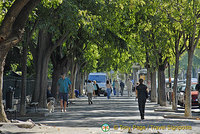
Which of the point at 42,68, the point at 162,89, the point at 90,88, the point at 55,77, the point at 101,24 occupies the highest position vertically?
the point at 101,24

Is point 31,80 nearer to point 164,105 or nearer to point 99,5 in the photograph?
point 164,105

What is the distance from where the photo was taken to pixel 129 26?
25031 mm

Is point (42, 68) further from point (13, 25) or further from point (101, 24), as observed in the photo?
point (13, 25)

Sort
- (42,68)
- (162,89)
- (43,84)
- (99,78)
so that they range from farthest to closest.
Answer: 1. (99,78)
2. (162,89)
3. (42,68)
4. (43,84)

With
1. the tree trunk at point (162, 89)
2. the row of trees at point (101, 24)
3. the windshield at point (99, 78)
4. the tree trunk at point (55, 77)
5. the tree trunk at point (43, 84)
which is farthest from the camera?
the windshield at point (99, 78)

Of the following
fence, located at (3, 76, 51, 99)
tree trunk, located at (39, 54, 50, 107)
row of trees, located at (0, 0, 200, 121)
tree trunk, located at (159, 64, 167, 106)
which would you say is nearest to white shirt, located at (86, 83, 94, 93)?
fence, located at (3, 76, 51, 99)

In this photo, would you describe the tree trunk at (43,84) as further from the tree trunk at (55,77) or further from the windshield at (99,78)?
the windshield at (99,78)

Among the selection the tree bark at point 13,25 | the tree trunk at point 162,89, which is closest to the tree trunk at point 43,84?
the tree trunk at point 162,89

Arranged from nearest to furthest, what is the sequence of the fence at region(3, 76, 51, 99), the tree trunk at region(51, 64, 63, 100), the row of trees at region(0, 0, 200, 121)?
the row of trees at region(0, 0, 200, 121) → the fence at region(3, 76, 51, 99) → the tree trunk at region(51, 64, 63, 100)

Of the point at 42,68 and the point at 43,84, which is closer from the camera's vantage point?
the point at 43,84

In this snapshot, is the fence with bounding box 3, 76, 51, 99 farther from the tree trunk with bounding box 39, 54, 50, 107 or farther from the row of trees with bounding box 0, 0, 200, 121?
the tree trunk with bounding box 39, 54, 50, 107

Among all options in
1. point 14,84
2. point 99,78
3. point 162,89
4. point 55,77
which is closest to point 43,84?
point 14,84

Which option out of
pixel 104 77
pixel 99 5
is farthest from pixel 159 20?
pixel 104 77

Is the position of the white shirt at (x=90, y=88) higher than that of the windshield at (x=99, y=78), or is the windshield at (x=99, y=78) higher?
the windshield at (x=99, y=78)
